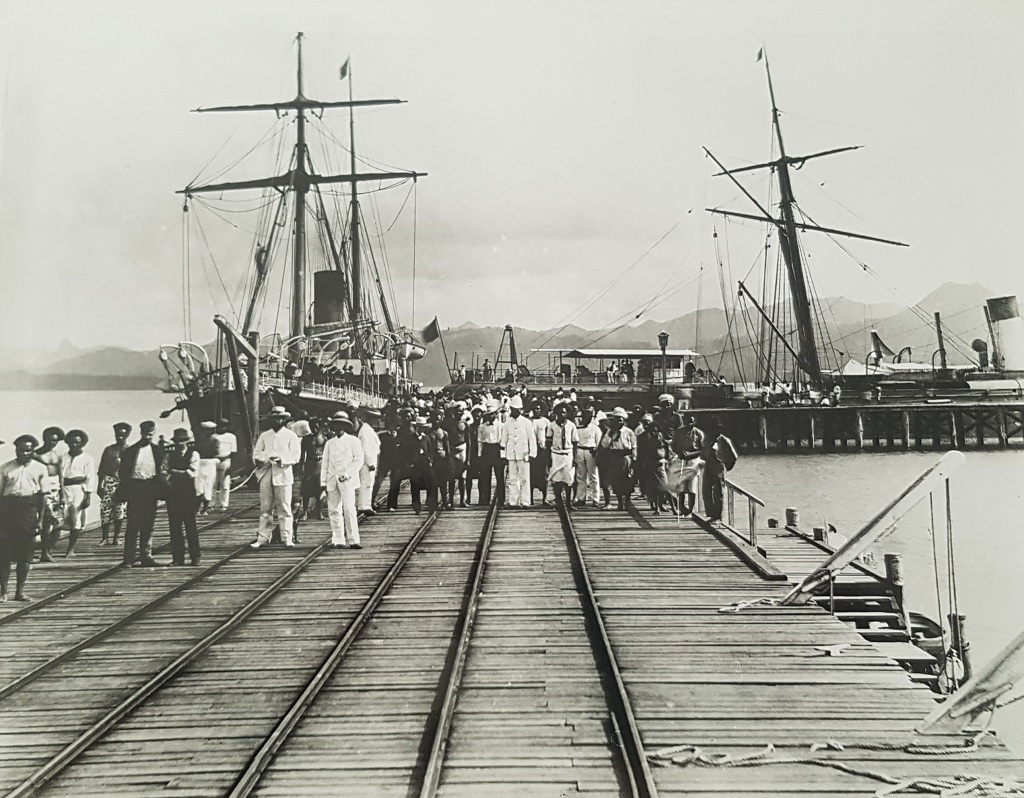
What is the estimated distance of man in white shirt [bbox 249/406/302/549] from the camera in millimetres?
6410

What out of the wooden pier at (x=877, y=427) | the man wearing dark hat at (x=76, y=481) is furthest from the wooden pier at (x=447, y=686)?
the wooden pier at (x=877, y=427)

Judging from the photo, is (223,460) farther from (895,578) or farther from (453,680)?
(895,578)

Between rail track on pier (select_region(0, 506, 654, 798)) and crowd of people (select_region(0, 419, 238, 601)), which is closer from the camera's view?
rail track on pier (select_region(0, 506, 654, 798))

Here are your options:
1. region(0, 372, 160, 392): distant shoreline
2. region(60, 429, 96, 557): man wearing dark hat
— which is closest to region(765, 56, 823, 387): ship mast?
region(0, 372, 160, 392): distant shoreline

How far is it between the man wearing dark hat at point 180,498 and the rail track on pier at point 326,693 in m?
0.32

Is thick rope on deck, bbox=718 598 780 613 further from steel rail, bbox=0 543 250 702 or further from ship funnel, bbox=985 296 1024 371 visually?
steel rail, bbox=0 543 250 702

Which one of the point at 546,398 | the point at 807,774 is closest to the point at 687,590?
the point at 807,774

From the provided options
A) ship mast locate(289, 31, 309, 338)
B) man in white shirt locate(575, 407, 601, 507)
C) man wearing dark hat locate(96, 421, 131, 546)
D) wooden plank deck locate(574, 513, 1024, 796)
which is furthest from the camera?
man in white shirt locate(575, 407, 601, 507)

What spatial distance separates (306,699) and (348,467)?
3.09 m

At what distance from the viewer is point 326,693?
401 cm

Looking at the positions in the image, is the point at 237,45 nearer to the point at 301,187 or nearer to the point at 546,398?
the point at 301,187

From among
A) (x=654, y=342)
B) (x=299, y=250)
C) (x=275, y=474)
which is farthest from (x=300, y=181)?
(x=654, y=342)

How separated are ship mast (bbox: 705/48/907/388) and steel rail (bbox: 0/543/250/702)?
5106 millimetres

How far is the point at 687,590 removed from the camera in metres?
5.77
